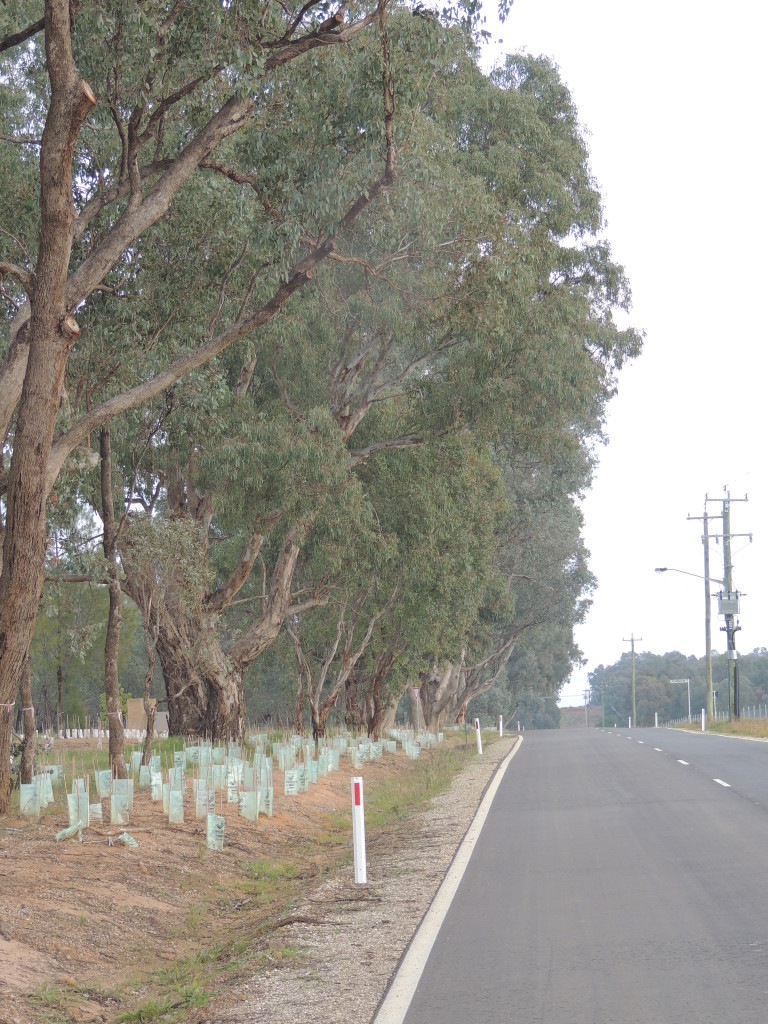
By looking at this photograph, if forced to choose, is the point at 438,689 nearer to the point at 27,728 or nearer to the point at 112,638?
the point at 112,638

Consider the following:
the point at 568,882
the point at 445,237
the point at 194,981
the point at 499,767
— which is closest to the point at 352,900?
the point at 568,882

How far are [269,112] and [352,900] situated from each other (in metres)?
9.51

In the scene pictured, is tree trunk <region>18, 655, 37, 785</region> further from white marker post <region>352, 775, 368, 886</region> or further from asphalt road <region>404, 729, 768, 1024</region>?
white marker post <region>352, 775, 368, 886</region>

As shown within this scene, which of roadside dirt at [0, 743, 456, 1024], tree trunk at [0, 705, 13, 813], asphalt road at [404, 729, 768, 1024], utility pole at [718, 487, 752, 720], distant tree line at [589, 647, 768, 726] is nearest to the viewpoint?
asphalt road at [404, 729, 768, 1024]

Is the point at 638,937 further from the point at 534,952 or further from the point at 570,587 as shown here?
the point at 570,587

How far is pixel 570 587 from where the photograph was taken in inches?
2039

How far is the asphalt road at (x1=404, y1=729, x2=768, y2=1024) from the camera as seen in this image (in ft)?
20.2

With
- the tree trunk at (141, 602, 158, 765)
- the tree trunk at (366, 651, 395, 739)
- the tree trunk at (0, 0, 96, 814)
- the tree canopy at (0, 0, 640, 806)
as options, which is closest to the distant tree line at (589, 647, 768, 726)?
the tree trunk at (366, 651, 395, 739)

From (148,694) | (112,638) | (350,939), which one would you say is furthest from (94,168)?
(350,939)

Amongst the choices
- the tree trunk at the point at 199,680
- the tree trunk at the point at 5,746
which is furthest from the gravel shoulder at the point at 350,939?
the tree trunk at the point at 199,680

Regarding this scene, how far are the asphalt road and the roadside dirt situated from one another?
145 cm

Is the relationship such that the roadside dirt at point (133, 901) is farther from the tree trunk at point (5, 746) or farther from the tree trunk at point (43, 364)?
the tree trunk at point (43, 364)

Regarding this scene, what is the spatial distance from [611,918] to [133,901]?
3690 mm

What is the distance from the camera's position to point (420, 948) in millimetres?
7625
